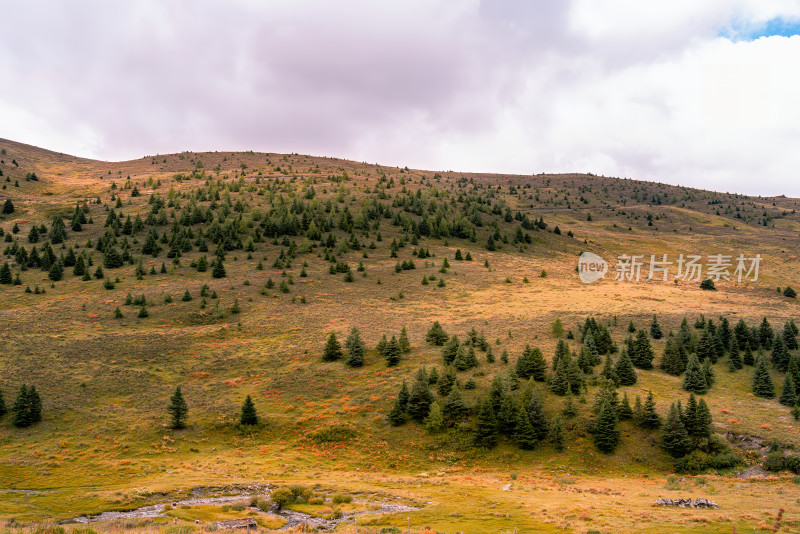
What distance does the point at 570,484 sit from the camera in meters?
42.6

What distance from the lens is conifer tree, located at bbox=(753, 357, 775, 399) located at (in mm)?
59237

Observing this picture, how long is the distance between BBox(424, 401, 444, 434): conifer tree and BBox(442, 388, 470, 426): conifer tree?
1.00 m

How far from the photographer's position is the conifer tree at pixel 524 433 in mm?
51094

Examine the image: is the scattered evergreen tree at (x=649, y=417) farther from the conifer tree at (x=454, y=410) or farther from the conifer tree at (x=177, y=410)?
the conifer tree at (x=177, y=410)

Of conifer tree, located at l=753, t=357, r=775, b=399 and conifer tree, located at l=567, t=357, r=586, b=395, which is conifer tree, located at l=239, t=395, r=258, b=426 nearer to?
conifer tree, located at l=567, t=357, r=586, b=395

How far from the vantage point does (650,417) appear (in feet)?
169

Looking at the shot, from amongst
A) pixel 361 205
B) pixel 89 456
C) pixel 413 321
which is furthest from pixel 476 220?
pixel 89 456

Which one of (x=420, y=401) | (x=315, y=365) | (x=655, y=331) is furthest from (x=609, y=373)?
(x=315, y=365)

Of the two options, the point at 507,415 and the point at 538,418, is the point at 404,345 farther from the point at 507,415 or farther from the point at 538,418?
the point at 538,418

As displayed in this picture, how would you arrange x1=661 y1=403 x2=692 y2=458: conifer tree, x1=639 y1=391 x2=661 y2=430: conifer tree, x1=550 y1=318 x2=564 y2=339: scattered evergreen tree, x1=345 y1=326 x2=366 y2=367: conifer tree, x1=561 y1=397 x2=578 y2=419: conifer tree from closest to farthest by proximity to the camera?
x1=661 y1=403 x2=692 y2=458: conifer tree
x1=639 y1=391 x2=661 y2=430: conifer tree
x1=561 y1=397 x2=578 y2=419: conifer tree
x1=345 y1=326 x2=366 y2=367: conifer tree
x1=550 y1=318 x2=564 y2=339: scattered evergreen tree

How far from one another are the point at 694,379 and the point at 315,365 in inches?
2104

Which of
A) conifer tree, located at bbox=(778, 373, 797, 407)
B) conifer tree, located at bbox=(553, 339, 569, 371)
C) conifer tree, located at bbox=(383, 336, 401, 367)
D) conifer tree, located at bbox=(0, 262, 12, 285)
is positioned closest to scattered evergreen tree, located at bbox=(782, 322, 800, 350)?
conifer tree, located at bbox=(778, 373, 797, 407)

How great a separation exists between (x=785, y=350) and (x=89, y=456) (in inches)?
3599

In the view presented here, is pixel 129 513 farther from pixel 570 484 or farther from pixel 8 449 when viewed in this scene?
pixel 570 484
